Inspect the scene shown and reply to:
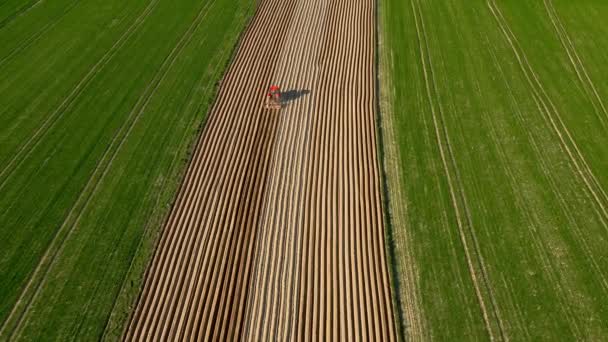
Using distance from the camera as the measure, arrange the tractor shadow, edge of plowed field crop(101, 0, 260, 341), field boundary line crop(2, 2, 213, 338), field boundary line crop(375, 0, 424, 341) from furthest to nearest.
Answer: the tractor shadow < field boundary line crop(2, 2, 213, 338) < field boundary line crop(375, 0, 424, 341) < edge of plowed field crop(101, 0, 260, 341)

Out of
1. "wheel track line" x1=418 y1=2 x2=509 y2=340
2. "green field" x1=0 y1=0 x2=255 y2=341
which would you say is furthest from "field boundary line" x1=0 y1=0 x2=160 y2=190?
"wheel track line" x1=418 y1=2 x2=509 y2=340

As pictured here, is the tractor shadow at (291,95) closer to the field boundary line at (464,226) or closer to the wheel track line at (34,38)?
the field boundary line at (464,226)

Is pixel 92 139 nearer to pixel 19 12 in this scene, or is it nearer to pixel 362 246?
pixel 362 246

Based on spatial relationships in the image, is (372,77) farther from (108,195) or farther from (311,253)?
(108,195)

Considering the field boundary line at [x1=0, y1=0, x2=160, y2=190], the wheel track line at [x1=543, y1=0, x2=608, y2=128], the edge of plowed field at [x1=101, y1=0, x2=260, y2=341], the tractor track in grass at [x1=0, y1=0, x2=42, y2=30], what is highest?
the wheel track line at [x1=543, y1=0, x2=608, y2=128]

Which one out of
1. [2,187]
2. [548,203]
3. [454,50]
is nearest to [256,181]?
[2,187]

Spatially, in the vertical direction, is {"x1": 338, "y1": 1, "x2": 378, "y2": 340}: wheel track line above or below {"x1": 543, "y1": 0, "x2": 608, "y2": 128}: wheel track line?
below

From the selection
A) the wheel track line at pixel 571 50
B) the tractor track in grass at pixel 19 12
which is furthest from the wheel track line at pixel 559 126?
the tractor track in grass at pixel 19 12

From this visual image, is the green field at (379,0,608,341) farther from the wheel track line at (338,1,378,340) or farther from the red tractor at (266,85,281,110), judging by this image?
the red tractor at (266,85,281,110)
